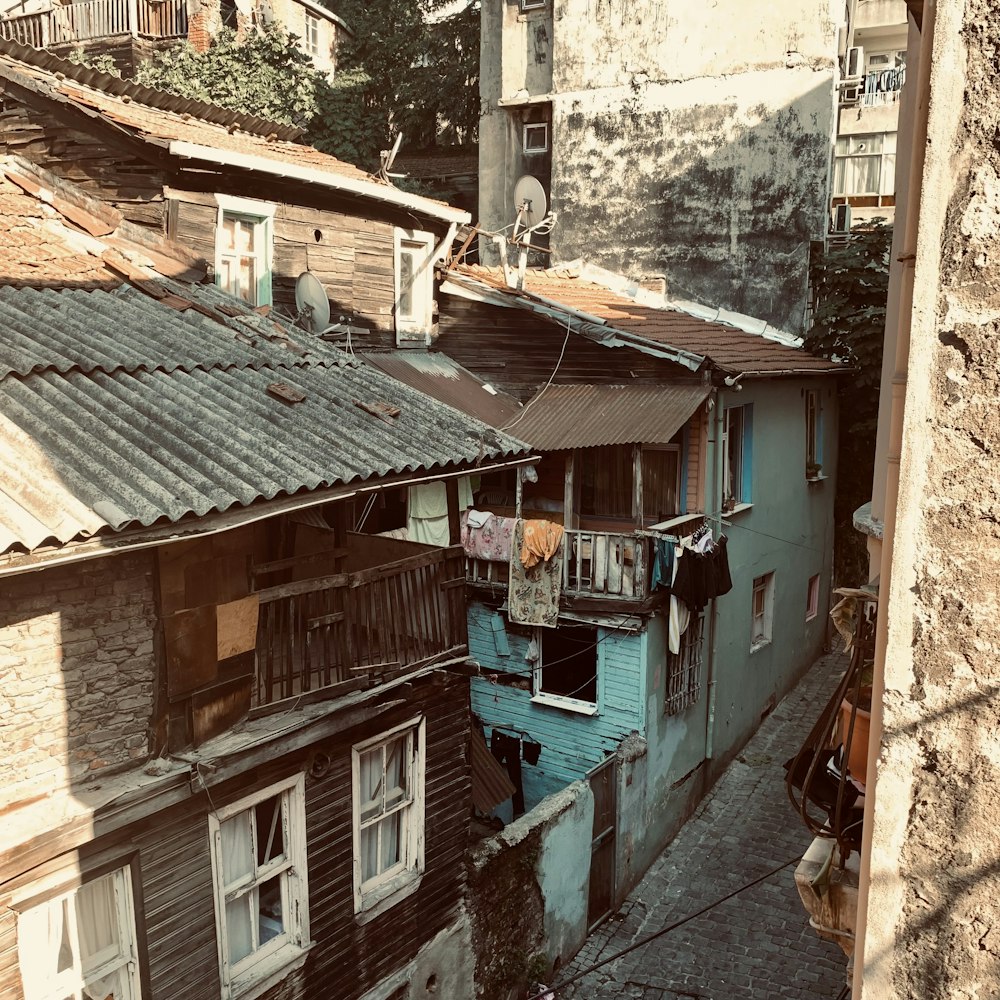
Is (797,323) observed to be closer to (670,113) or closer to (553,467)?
(670,113)

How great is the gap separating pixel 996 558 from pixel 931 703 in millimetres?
441

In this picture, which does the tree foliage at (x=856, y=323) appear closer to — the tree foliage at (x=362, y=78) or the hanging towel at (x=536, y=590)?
the hanging towel at (x=536, y=590)

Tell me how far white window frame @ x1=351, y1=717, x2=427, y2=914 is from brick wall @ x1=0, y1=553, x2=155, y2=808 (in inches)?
111

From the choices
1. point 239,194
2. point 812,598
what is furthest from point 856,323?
point 239,194

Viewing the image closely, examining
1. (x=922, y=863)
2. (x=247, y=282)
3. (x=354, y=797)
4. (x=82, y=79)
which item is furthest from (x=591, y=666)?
(x=922, y=863)

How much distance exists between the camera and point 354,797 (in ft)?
31.1

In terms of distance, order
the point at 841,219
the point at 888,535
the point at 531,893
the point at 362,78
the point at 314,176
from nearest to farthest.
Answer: the point at 888,535
the point at 531,893
the point at 314,176
the point at 841,219
the point at 362,78

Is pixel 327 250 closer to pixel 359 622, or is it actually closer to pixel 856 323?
pixel 359 622

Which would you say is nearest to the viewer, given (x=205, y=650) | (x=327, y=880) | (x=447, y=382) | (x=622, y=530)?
(x=205, y=650)

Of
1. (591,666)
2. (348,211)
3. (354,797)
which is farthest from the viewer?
(591,666)

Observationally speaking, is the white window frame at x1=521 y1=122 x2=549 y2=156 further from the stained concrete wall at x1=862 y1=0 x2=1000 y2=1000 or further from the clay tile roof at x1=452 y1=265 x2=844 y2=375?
the stained concrete wall at x1=862 y1=0 x2=1000 y2=1000

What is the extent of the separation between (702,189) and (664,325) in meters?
6.72

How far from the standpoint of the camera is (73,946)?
7.00 meters

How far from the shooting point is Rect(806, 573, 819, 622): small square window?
71.3 feet
